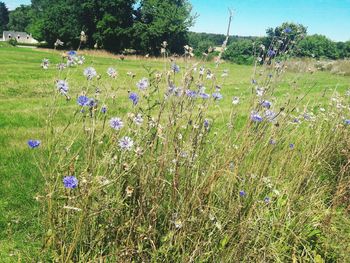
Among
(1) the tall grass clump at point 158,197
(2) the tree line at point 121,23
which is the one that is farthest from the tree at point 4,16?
(1) the tall grass clump at point 158,197

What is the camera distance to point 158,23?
4038cm

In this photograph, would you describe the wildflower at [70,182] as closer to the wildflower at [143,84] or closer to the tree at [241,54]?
the wildflower at [143,84]

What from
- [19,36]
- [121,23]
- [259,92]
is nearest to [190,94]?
[259,92]

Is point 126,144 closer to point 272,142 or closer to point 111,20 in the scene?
point 272,142

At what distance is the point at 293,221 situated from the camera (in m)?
2.63

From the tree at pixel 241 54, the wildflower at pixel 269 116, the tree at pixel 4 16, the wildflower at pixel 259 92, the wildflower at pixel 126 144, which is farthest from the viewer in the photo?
the tree at pixel 4 16

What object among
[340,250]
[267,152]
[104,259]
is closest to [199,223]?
[104,259]

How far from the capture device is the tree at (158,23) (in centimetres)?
3991

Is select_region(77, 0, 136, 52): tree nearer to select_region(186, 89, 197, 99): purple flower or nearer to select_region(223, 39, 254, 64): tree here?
select_region(223, 39, 254, 64): tree

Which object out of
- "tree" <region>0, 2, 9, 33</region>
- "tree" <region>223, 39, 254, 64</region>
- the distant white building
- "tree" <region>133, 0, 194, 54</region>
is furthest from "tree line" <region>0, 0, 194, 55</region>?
"tree" <region>0, 2, 9, 33</region>

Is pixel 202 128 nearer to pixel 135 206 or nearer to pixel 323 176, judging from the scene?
pixel 135 206

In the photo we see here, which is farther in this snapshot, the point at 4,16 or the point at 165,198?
the point at 4,16

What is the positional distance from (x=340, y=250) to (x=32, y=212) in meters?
2.21

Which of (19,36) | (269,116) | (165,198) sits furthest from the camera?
(19,36)
